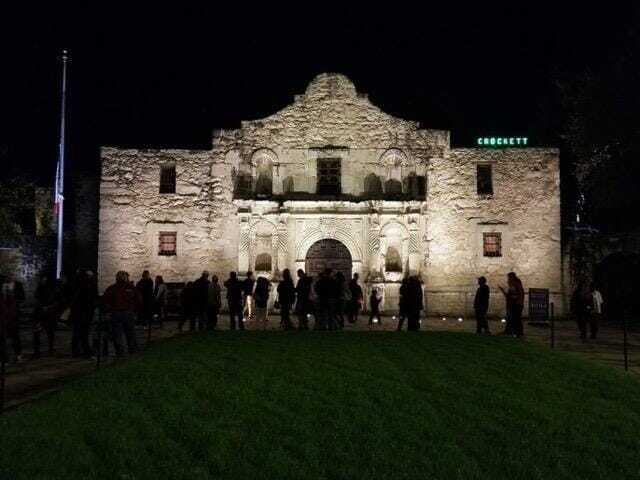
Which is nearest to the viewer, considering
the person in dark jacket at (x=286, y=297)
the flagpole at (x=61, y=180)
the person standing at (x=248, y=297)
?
the person in dark jacket at (x=286, y=297)

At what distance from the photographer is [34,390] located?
10680 millimetres

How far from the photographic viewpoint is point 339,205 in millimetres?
27938

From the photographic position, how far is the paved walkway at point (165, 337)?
36.4ft

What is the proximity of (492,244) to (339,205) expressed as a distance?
615 centimetres

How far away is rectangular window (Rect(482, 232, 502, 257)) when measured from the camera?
27844 millimetres

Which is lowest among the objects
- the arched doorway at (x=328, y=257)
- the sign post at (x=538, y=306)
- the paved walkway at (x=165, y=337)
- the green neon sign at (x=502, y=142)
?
the paved walkway at (x=165, y=337)

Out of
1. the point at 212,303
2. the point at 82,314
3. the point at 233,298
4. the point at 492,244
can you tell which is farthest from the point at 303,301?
the point at 492,244

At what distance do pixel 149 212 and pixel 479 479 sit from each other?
23373 mm

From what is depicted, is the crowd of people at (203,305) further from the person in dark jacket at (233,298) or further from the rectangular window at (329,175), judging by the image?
the rectangular window at (329,175)

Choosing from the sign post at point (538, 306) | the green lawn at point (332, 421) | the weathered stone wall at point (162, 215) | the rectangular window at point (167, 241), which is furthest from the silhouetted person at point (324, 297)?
the rectangular window at point (167, 241)

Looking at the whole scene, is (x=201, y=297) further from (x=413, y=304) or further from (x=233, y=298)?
(x=413, y=304)

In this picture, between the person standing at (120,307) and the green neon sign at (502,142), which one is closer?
the person standing at (120,307)

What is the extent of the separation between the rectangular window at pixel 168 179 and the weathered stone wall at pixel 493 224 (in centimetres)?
1002

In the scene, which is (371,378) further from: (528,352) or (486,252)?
(486,252)
